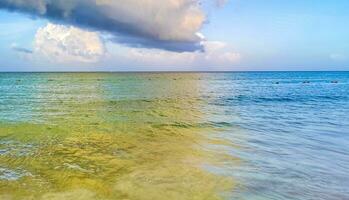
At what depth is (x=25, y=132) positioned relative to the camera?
17234mm

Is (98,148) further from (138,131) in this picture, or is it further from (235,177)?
(235,177)

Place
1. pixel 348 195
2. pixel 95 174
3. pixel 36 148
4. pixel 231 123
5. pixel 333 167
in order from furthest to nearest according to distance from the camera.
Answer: pixel 231 123
pixel 36 148
pixel 333 167
pixel 95 174
pixel 348 195

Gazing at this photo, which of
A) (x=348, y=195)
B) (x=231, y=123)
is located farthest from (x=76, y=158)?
(x=231, y=123)

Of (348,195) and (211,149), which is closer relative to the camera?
(348,195)

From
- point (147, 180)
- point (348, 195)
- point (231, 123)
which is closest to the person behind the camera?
point (348, 195)

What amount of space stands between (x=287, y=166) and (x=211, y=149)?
3.42 m

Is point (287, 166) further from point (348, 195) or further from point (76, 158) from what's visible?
point (76, 158)

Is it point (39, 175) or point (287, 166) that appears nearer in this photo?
point (39, 175)

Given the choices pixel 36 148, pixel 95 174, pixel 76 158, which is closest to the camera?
pixel 95 174

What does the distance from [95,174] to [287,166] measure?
6.08 m

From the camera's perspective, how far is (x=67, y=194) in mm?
8133

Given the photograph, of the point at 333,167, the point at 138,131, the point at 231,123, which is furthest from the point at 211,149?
the point at 231,123

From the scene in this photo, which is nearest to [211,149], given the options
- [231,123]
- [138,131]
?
[138,131]

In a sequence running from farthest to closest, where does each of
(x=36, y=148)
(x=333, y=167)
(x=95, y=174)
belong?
(x=36, y=148)
(x=333, y=167)
(x=95, y=174)
